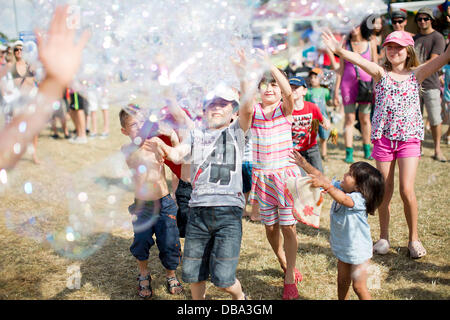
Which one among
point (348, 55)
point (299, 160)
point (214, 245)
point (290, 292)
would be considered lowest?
point (290, 292)

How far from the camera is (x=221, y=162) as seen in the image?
2.76 meters

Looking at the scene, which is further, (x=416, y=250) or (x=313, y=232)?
(x=313, y=232)

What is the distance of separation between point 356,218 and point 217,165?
1.07m

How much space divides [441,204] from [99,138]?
7.87m

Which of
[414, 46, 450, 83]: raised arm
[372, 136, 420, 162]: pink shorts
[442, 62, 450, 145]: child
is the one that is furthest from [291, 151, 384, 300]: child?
[442, 62, 450, 145]: child

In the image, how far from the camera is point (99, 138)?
9.79 meters

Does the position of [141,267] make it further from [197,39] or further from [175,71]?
[197,39]

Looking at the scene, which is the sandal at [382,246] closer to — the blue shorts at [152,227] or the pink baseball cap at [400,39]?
the pink baseball cap at [400,39]

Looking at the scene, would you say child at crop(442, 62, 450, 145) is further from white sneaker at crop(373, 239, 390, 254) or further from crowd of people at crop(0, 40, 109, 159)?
crowd of people at crop(0, 40, 109, 159)

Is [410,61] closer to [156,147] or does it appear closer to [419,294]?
[419,294]

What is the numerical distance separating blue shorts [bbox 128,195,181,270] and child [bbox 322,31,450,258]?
6.96 ft

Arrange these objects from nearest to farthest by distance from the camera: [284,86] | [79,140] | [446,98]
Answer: [284,86]
[446,98]
[79,140]

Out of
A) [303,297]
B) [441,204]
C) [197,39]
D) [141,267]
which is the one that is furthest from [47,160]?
[441,204]

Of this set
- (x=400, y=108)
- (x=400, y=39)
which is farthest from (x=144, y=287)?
(x=400, y=39)
